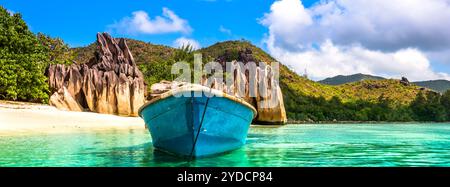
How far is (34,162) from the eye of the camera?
10180mm

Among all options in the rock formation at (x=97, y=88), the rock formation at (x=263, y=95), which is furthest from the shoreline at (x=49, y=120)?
the rock formation at (x=263, y=95)

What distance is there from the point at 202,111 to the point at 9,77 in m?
25.0

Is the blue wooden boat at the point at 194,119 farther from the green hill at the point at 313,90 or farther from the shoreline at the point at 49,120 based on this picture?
the green hill at the point at 313,90

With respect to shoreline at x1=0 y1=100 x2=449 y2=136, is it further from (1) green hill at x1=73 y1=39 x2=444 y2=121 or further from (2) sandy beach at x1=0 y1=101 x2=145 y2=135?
(1) green hill at x1=73 y1=39 x2=444 y2=121

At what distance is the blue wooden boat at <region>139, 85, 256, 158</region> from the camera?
10.2 metres

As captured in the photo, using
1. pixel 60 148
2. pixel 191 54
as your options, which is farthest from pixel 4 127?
pixel 191 54

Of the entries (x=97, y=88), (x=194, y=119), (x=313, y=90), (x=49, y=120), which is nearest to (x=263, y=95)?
(x=97, y=88)

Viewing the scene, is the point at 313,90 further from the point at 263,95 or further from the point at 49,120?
the point at 49,120

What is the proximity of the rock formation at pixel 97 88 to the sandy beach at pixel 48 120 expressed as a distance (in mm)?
3746

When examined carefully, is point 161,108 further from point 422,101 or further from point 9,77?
point 422,101

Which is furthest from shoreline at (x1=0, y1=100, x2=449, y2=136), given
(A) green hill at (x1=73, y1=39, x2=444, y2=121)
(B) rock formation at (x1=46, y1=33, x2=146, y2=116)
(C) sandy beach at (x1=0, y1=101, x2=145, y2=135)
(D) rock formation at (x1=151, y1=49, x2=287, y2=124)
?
(A) green hill at (x1=73, y1=39, x2=444, y2=121)

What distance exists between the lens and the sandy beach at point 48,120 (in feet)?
78.3

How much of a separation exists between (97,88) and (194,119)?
92.8 ft
